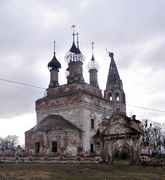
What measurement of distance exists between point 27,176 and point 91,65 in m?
35.7

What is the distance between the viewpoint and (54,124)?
39625 millimetres

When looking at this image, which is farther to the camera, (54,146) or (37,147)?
(37,147)

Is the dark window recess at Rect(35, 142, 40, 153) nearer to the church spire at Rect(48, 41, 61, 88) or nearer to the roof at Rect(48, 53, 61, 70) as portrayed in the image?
the church spire at Rect(48, 41, 61, 88)

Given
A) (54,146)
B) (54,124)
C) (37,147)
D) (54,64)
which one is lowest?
(37,147)

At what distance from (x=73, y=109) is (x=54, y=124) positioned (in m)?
3.78

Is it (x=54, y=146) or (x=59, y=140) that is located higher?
(x=59, y=140)

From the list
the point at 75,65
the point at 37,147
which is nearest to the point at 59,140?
the point at 37,147

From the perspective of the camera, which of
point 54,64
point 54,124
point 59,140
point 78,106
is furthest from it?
point 54,64

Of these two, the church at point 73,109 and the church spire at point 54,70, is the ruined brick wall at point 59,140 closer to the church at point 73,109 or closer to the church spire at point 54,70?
the church at point 73,109

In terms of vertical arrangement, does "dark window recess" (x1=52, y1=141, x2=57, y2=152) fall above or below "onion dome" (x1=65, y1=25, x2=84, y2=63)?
below

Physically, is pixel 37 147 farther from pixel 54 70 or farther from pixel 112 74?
pixel 112 74

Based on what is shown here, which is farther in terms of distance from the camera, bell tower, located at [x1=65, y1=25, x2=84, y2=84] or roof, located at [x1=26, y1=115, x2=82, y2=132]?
bell tower, located at [x1=65, y1=25, x2=84, y2=84]

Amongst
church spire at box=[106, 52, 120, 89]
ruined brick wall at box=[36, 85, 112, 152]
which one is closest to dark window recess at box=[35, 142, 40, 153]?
ruined brick wall at box=[36, 85, 112, 152]

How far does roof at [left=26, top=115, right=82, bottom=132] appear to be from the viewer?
128 feet
